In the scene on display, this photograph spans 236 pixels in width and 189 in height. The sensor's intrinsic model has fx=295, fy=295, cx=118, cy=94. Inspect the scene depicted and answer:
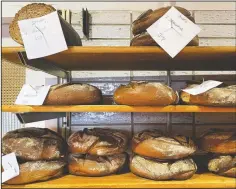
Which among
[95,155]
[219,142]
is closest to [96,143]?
[95,155]

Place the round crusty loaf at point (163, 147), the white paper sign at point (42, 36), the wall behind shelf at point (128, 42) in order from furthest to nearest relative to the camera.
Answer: the wall behind shelf at point (128, 42)
the round crusty loaf at point (163, 147)
the white paper sign at point (42, 36)

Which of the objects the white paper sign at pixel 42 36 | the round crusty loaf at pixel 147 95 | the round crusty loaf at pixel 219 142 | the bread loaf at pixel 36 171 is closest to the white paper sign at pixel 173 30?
the round crusty loaf at pixel 147 95

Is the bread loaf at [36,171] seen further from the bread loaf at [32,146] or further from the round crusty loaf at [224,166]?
the round crusty loaf at [224,166]

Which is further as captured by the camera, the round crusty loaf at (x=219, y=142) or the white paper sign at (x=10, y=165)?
the round crusty loaf at (x=219, y=142)

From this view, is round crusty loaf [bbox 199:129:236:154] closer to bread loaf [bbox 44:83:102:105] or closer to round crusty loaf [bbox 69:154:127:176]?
round crusty loaf [bbox 69:154:127:176]

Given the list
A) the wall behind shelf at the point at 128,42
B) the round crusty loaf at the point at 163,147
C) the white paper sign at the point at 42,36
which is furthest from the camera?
the wall behind shelf at the point at 128,42

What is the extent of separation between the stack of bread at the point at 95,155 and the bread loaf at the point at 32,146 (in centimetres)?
7

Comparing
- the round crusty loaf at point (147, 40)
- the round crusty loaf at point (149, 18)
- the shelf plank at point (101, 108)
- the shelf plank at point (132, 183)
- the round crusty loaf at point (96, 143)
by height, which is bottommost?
the shelf plank at point (132, 183)

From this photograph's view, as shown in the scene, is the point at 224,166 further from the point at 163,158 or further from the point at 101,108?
the point at 101,108

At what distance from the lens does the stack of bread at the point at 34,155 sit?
1.22 meters

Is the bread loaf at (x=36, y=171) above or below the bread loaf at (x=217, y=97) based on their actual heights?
below

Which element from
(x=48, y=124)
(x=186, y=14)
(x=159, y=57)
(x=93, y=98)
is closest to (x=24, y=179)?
(x=93, y=98)

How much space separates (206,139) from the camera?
4.51 feet

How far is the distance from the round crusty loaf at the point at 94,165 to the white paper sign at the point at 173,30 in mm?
547
